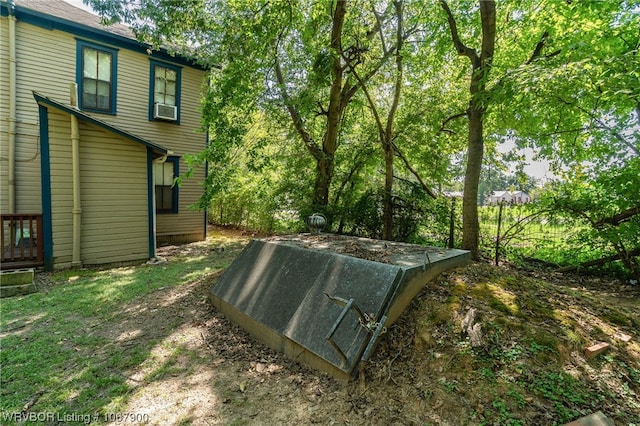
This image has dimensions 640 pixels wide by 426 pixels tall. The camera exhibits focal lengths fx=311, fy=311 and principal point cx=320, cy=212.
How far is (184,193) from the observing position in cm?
1012

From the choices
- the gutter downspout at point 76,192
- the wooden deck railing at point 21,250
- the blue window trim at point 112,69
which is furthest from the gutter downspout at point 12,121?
the gutter downspout at point 76,192

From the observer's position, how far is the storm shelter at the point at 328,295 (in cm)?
258

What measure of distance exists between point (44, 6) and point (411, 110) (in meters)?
10.2

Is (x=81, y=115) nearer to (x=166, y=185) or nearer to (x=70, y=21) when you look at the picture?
(x=70, y=21)

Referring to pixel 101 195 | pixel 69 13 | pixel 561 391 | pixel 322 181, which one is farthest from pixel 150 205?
pixel 561 391

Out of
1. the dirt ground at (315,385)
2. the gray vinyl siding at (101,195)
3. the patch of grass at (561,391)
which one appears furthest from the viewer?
the gray vinyl siding at (101,195)

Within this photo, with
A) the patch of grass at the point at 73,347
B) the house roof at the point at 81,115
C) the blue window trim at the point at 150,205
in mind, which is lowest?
the patch of grass at the point at 73,347

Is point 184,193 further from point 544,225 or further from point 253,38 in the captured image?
point 544,225

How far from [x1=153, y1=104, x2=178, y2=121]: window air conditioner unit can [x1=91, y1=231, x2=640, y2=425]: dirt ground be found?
7679 millimetres

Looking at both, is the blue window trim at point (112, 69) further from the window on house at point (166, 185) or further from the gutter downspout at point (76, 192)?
the gutter downspout at point (76, 192)

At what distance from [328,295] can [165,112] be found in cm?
932

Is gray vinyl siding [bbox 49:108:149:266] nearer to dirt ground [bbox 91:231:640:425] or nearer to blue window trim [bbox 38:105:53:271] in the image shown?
blue window trim [bbox 38:105:53:271]

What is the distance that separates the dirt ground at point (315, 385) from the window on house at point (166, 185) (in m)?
6.83

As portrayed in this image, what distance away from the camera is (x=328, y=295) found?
2406 millimetres
